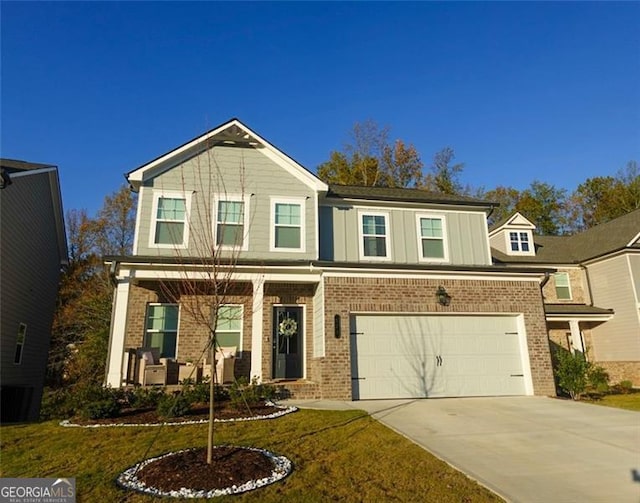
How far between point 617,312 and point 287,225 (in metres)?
15.7

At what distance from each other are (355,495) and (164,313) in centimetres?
892

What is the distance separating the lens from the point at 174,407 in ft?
25.1

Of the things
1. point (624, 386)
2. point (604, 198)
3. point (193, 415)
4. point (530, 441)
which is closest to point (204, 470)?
point (193, 415)

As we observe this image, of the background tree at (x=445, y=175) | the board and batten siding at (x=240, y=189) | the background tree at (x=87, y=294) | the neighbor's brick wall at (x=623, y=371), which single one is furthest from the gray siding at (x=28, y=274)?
the background tree at (x=445, y=175)

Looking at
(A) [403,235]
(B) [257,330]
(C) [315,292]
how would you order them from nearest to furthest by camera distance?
(B) [257,330], (C) [315,292], (A) [403,235]

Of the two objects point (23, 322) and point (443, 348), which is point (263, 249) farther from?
point (23, 322)

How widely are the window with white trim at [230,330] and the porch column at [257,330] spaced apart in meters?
1.20

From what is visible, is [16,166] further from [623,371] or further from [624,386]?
[623,371]

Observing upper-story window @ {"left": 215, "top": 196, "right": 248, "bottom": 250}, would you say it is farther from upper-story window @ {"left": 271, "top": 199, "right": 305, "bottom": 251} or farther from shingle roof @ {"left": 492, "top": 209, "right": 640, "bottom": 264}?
shingle roof @ {"left": 492, "top": 209, "right": 640, "bottom": 264}

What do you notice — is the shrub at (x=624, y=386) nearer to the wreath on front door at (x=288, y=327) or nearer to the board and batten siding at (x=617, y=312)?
the board and batten siding at (x=617, y=312)

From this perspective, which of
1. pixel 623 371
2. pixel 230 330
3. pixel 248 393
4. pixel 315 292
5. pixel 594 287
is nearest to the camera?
pixel 248 393

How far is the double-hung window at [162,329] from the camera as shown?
11.4 meters

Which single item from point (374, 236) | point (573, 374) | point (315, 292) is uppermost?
point (374, 236)

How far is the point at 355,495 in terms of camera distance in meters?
4.21
